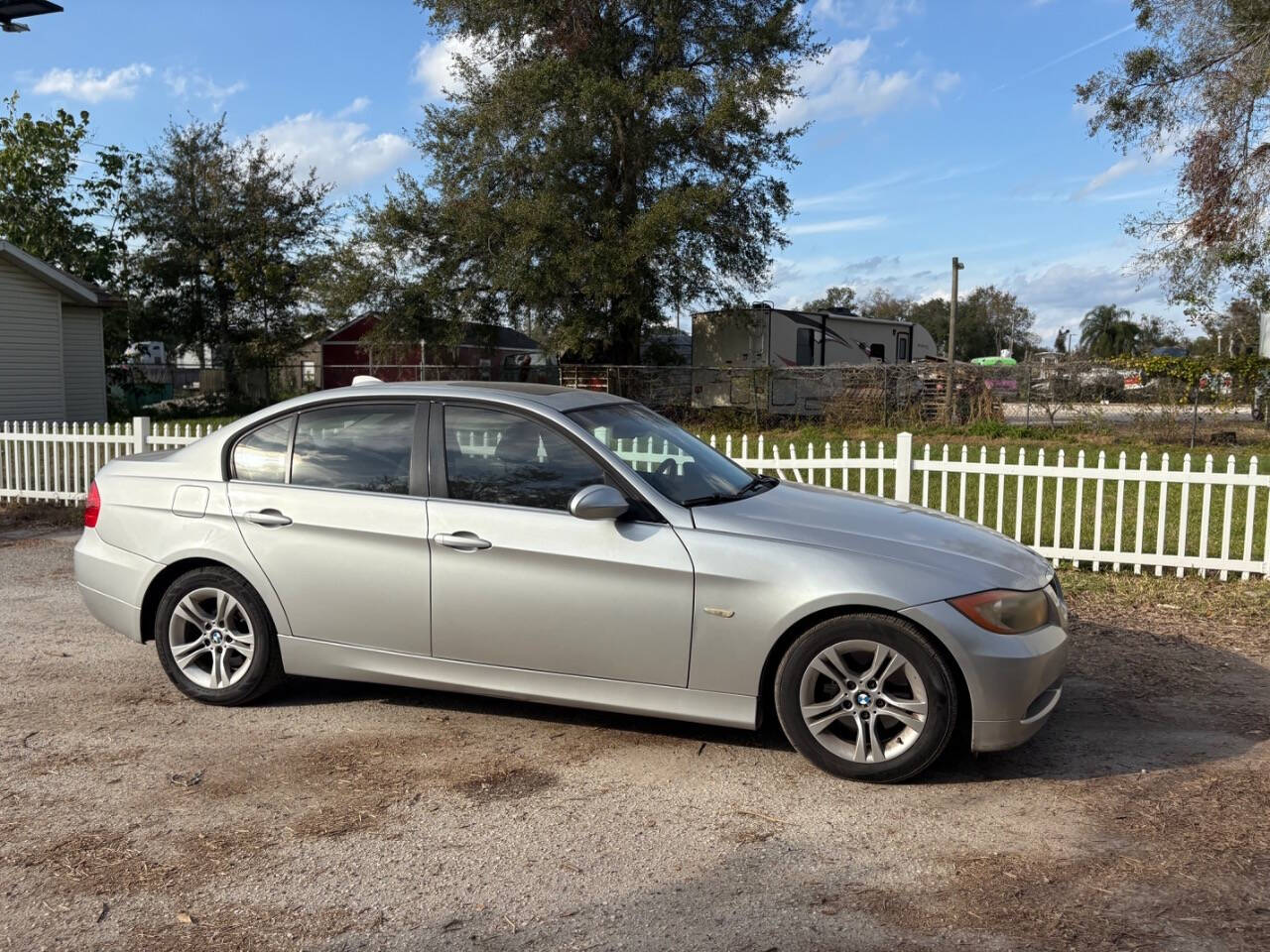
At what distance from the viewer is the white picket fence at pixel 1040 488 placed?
8.09m

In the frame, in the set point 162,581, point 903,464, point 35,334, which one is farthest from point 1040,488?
point 35,334

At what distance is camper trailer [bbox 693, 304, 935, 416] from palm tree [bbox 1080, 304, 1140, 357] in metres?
57.9

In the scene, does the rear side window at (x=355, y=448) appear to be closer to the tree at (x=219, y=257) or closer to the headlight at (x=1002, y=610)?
the headlight at (x=1002, y=610)

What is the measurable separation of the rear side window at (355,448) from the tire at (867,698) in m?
2.00

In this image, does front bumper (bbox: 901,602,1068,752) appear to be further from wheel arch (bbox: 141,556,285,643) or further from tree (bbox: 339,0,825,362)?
tree (bbox: 339,0,825,362)

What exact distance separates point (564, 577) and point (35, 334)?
852 inches

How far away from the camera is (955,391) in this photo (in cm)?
2378

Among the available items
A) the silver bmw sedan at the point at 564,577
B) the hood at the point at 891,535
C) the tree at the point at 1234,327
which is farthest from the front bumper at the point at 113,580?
the tree at the point at 1234,327

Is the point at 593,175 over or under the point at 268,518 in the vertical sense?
over

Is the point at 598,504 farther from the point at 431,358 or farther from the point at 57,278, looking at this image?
the point at 431,358

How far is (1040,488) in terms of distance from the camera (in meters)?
8.73

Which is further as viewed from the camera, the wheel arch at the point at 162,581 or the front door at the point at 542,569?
the wheel arch at the point at 162,581

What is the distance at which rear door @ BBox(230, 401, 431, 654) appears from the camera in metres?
4.80

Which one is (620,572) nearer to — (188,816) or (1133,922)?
(188,816)
